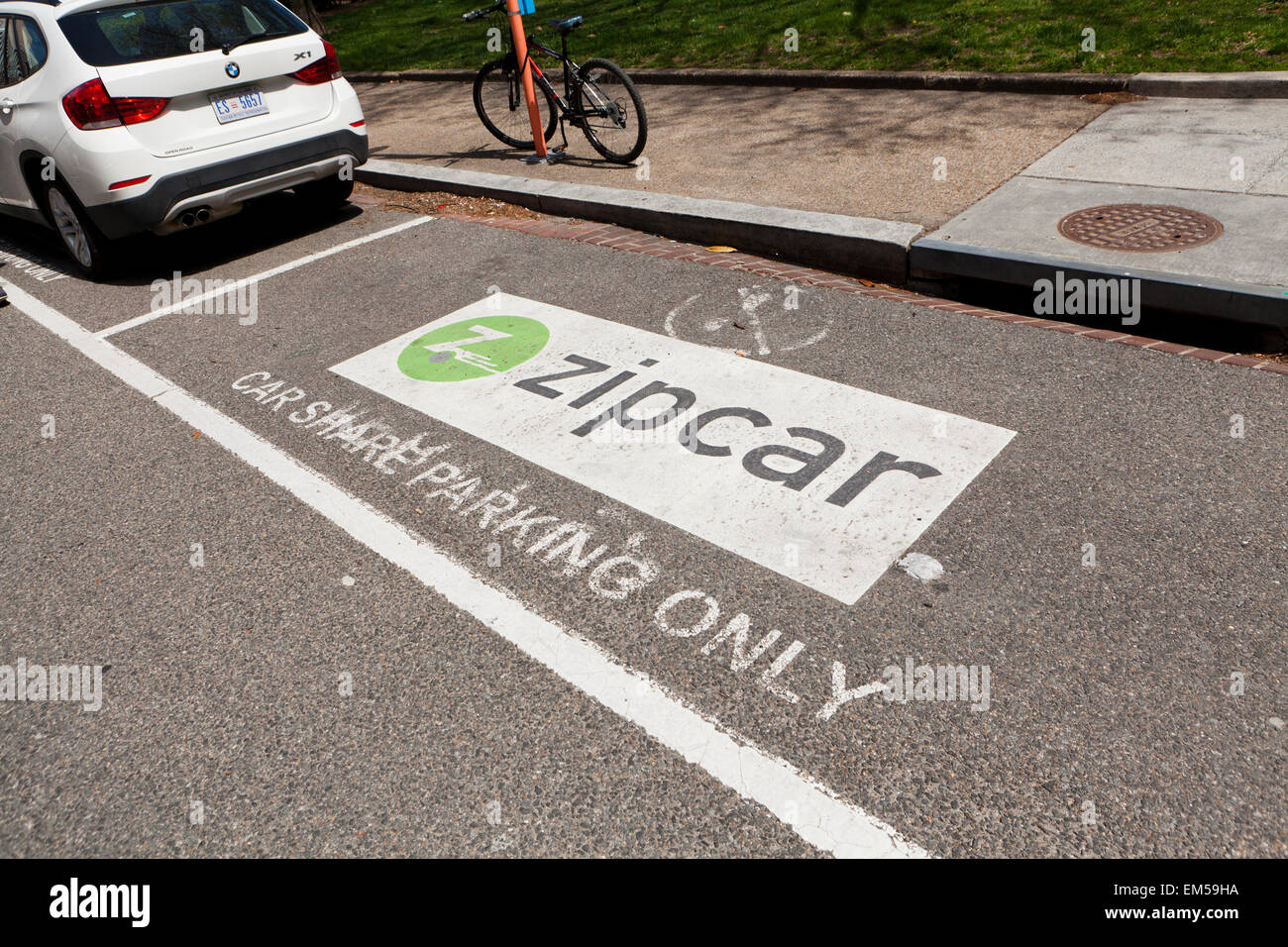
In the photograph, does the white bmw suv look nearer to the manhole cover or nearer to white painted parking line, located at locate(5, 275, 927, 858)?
white painted parking line, located at locate(5, 275, 927, 858)

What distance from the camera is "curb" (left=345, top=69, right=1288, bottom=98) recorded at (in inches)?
298

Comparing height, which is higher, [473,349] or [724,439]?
[473,349]

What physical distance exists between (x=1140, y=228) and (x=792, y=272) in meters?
2.06

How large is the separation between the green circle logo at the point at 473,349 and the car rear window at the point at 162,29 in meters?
3.26

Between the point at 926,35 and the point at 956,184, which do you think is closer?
the point at 956,184

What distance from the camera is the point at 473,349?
17.8 ft

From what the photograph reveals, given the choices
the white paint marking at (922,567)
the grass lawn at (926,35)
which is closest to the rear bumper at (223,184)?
the grass lawn at (926,35)

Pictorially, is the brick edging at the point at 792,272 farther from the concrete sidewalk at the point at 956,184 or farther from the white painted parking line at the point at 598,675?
the white painted parking line at the point at 598,675

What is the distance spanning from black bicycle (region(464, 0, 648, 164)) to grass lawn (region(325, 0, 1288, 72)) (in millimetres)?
2554

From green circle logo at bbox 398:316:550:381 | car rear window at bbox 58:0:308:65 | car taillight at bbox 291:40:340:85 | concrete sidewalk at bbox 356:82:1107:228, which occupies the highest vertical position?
car rear window at bbox 58:0:308:65

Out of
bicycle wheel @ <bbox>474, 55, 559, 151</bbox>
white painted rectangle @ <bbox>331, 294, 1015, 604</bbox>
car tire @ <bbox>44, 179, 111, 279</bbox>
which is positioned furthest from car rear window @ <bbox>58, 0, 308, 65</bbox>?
white painted rectangle @ <bbox>331, 294, 1015, 604</bbox>

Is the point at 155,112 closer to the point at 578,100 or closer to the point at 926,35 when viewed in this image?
the point at 578,100

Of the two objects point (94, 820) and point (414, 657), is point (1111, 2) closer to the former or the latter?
point (414, 657)

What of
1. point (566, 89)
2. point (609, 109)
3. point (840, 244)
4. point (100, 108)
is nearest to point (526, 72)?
point (566, 89)
